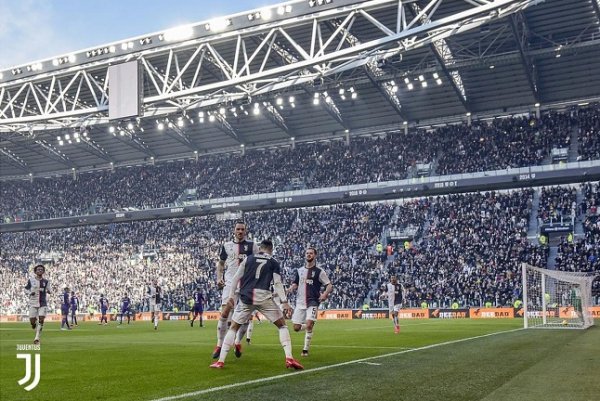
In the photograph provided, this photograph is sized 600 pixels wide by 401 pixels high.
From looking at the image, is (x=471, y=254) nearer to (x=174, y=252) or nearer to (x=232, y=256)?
(x=174, y=252)

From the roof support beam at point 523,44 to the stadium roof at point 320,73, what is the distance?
0.13m

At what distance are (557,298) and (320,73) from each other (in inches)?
688

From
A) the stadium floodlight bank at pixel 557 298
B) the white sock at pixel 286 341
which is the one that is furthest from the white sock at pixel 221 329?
the stadium floodlight bank at pixel 557 298

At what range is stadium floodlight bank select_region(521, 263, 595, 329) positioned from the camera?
27.2m

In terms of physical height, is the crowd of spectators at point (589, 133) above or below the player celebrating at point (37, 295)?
above

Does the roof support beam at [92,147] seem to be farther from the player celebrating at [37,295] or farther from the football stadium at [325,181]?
the player celebrating at [37,295]

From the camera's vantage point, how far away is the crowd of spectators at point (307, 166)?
47094mm

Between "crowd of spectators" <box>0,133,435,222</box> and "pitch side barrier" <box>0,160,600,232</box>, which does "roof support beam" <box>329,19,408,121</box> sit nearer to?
"crowd of spectators" <box>0,133,435,222</box>

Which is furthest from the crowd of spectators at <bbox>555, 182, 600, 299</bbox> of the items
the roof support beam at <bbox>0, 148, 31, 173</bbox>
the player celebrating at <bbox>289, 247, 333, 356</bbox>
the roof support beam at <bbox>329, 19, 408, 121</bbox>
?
the roof support beam at <bbox>0, 148, 31, 173</bbox>

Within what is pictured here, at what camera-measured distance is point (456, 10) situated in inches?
1435

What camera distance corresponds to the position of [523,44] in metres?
38.6

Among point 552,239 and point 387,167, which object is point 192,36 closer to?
point 387,167

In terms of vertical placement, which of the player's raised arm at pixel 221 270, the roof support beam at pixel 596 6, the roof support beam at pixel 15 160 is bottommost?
the player's raised arm at pixel 221 270

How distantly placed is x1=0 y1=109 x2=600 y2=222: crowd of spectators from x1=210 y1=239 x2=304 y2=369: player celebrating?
1510 inches
